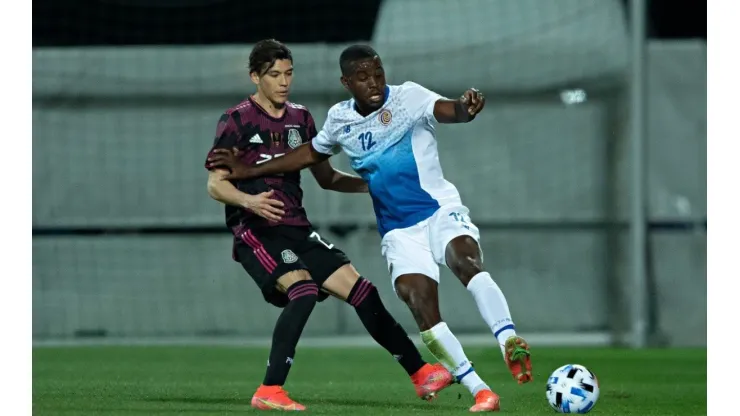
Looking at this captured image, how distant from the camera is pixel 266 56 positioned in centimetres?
670

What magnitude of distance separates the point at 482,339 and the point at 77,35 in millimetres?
5142

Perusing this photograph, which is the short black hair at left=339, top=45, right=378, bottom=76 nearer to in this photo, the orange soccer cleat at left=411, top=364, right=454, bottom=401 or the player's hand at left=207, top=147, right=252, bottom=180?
the player's hand at left=207, top=147, right=252, bottom=180

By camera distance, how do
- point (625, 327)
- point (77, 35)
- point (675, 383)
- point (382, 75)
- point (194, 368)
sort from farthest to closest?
point (77, 35), point (625, 327), point (194, 368), point (675, 383), point (382, 75)

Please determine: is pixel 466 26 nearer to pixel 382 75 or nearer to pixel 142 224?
pixel 142 224

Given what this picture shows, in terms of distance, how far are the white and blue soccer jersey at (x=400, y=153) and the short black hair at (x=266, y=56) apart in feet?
1.52

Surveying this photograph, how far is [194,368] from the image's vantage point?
375 inches

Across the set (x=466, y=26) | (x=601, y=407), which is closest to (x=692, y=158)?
(x=466, y=26)

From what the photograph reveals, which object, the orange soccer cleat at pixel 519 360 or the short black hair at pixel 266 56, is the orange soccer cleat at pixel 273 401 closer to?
the orange soccer cleat at pixel 519 360

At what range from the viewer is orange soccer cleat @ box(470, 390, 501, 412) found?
6070 millimetres

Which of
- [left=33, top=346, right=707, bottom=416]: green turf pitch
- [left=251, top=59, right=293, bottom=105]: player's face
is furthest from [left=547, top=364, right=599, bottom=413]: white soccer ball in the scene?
[left=251, top=59, right=293, bottom=105]: player's face

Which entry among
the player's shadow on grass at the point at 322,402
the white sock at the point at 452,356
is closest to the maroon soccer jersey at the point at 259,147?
the player's shadow on grass at the point at 322,402

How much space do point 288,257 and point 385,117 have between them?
884 millimetres

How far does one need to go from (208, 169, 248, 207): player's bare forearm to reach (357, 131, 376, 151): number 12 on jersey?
664 mm

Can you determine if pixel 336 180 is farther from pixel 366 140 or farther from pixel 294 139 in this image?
pixel 366 140
